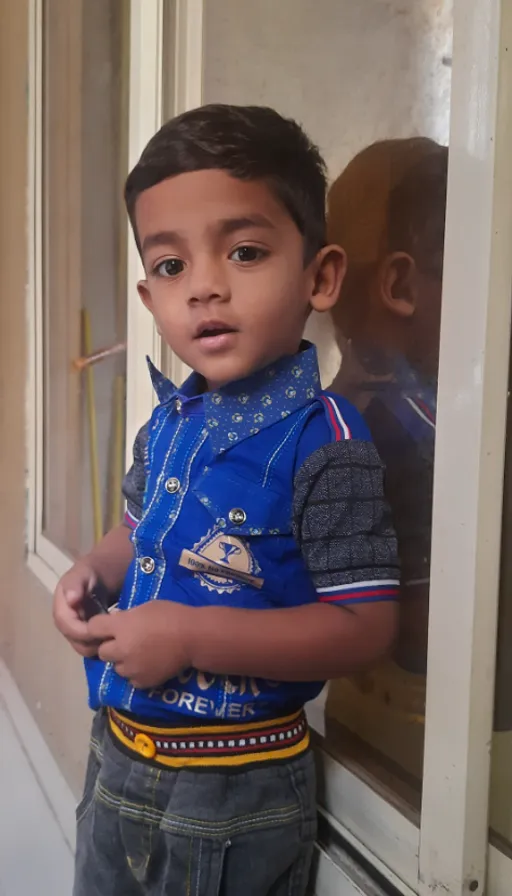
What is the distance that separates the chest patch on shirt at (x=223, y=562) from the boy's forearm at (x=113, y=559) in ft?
0.60

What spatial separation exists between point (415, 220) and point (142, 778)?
0.50 meters

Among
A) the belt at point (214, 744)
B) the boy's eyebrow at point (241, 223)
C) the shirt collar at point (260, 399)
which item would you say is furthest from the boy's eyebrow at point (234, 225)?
the belt at point (214, 744)

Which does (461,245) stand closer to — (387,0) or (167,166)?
(167,166)

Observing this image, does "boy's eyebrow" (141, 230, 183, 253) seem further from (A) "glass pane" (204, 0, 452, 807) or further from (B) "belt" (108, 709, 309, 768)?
(B) "belt" (108, 709, 309, 768)

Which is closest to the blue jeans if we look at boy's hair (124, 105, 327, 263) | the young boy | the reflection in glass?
the young boy

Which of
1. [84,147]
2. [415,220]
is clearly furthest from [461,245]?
[84,147]

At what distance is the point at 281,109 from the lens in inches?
35.0

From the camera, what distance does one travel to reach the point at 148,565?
643mm

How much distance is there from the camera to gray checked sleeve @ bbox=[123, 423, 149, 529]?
0.75 m

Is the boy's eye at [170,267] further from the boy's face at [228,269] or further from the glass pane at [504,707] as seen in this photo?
the glass pane at [504,707]

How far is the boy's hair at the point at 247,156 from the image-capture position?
607mm

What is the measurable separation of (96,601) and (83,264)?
0.92m

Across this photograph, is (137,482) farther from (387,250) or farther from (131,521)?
(387,250)

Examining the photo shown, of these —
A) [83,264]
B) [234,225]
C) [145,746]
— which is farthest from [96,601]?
[83,264]
